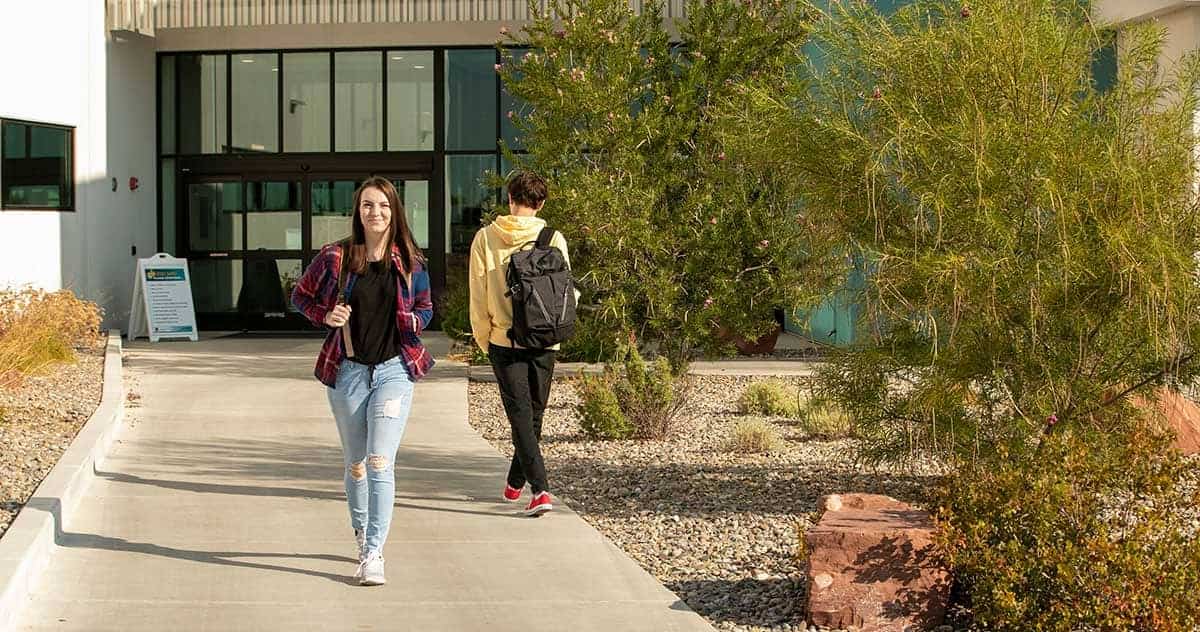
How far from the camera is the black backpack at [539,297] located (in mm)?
7520

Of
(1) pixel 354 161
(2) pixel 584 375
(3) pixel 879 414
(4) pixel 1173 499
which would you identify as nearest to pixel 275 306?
(1) pixel 354 161

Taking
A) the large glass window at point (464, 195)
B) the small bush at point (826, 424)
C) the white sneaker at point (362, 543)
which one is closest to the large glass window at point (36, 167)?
the large glass window at point (464, 195)

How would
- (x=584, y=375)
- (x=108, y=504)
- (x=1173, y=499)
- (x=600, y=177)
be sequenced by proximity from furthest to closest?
(x=600, y=177)
(x=584, y=375)
(x=108, y=504)
(x=1173, y=499)

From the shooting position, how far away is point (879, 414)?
7609mm

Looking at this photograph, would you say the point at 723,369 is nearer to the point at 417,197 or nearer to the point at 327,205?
the point at 417,197

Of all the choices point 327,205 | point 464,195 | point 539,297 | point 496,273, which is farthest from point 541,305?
point 327,205

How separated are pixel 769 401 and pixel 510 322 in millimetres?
5392

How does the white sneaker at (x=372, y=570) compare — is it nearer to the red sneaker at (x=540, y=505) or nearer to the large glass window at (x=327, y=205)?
the red sneaker at (x=540, y=505)

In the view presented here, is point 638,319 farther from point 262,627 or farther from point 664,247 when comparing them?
point 262,627

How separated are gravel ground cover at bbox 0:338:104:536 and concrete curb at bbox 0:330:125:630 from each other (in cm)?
13

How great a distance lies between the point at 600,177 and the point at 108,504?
6.36m

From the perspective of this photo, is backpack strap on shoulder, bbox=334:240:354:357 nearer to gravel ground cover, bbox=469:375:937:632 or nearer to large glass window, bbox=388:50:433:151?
gravel ground cover, bbox=469:375:937:632

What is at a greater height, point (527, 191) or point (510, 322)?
point (527, 191)

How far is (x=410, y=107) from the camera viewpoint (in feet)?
75.3
